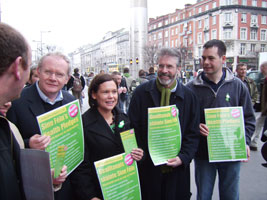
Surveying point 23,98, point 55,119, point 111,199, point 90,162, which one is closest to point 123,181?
point 111,199

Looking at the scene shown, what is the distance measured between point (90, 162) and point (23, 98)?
80cm

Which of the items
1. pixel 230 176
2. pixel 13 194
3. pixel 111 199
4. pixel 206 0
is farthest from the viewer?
pixel 206 0

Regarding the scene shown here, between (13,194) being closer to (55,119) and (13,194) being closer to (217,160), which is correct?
(55,119)

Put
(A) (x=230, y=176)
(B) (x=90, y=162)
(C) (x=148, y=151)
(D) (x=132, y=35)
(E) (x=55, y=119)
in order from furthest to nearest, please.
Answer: (D) (x=132, y=35) < (A) (x=230, y=176) < (C) (x=148, y=151) < (B) (x=90, y=162) < (E) (x=55, y=119)

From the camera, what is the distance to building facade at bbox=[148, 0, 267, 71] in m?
43.2

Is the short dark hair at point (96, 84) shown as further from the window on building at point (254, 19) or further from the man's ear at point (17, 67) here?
the window on building at point (254, 19)

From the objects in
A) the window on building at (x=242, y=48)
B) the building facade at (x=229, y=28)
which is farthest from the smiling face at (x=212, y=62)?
the window on building at (x=242, y=48)

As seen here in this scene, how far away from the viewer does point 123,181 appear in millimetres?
1865

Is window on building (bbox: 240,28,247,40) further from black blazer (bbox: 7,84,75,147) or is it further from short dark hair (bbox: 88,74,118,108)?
black blazer (bbox: 7,84,75,147)

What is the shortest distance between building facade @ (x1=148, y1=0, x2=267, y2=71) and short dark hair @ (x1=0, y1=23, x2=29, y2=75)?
1635 inches

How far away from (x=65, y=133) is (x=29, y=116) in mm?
438

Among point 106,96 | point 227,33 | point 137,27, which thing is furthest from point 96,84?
point 227,33

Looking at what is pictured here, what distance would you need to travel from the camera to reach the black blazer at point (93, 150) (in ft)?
6.04

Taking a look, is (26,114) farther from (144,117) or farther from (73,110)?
(144,117)
